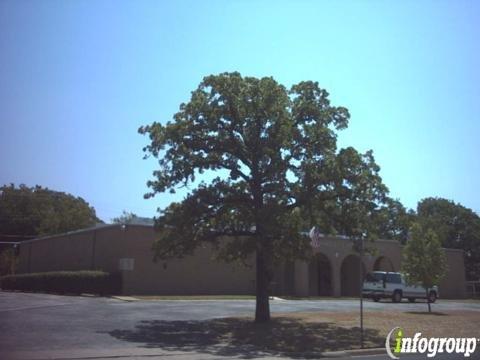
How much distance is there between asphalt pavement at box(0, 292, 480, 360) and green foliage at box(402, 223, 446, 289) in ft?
37.4

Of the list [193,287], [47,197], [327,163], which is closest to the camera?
[327,163]

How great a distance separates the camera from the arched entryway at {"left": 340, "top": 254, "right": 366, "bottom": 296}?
53.8 m

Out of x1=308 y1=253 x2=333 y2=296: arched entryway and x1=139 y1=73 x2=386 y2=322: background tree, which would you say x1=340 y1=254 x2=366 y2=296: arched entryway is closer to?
x1=308 y1=253 x2=333 y2=296: arched entryway

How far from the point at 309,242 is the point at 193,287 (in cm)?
2143

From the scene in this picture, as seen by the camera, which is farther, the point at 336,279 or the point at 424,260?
the point at 336,279

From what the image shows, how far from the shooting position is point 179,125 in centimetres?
2194

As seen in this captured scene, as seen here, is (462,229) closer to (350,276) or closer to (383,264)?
(383,264)

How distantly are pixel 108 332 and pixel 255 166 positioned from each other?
8.17m

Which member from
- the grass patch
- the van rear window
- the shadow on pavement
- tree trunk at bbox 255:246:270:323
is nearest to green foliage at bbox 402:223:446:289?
the grass patch

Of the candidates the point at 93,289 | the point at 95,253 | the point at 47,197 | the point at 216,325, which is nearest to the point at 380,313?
the point at 216,325

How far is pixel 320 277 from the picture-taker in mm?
53844

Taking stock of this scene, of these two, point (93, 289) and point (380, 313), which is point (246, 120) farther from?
point (93, 289)

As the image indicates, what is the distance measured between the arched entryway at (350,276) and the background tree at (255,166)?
109ft

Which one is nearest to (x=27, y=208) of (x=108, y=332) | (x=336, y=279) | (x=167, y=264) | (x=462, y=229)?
(x=167, y=264)
